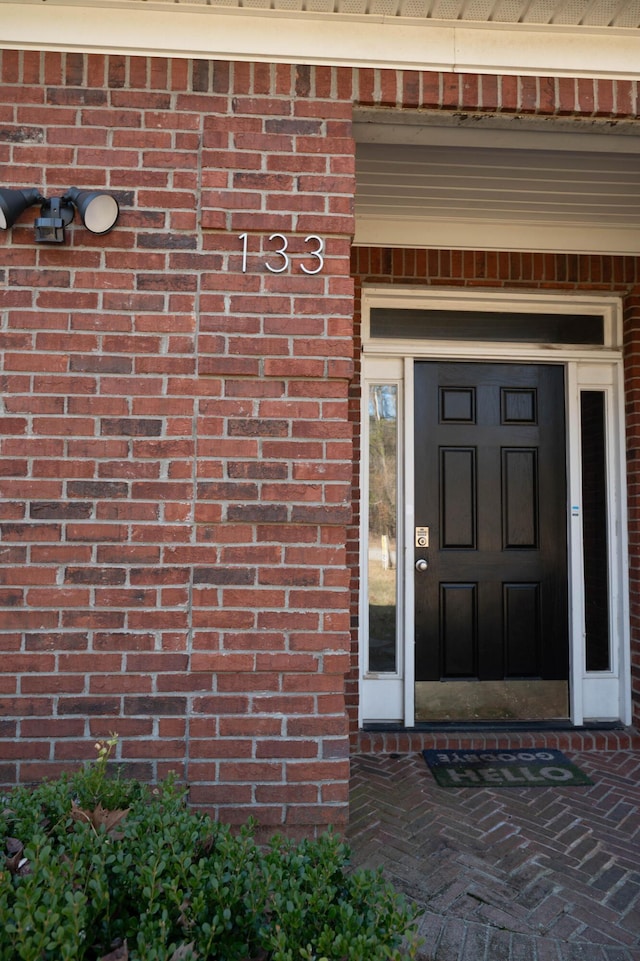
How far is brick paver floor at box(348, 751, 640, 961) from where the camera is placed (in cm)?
222

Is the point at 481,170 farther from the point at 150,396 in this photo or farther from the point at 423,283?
the point at 150,396

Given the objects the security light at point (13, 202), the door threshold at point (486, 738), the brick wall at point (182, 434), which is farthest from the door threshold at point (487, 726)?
the security light at point (13, 202)

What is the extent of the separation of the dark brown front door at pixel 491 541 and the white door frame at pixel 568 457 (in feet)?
0.25

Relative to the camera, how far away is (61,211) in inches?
100

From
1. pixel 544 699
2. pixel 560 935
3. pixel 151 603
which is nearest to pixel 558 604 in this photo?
A: pixel 544 699

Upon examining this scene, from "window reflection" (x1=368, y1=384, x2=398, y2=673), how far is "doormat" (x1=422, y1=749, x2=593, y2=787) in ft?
2.24

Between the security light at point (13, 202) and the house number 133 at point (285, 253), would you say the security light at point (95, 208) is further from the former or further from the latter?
the house number 133 at point (285, 253)

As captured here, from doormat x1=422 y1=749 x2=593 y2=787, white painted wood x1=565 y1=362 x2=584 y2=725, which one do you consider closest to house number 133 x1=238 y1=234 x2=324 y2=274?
white painted wood x1=565 y1=362 x2=584 y2=725

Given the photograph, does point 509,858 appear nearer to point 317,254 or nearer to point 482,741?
point 482,741

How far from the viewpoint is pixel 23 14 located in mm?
2574

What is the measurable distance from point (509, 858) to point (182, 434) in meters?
2.28

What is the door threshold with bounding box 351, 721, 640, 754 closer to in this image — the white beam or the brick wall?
the brick wall

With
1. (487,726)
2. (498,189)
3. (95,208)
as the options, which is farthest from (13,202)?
(487,726)

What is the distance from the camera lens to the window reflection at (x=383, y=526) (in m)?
4.19
